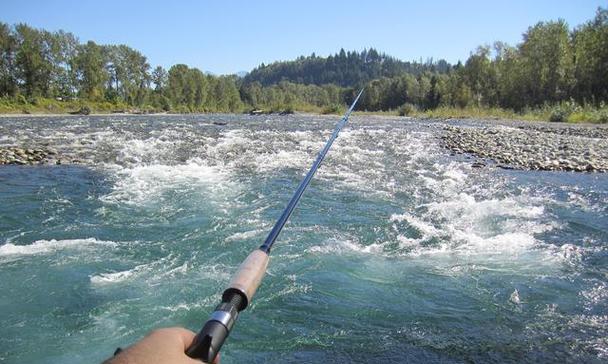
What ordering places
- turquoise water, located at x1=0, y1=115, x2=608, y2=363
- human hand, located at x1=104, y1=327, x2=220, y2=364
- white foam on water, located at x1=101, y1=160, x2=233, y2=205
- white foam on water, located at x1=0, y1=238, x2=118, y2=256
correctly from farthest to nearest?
white foam on water, located at x1=101, y1=160, x2=233, y2=205 → white foam on water, located at x1=0, y1=238, x2=118, y2=256 → turquoise water, located at x1=0, y1=115, x2=608, y2=363 → human hand, located at x1=104, y1=327, x2=220, y2=364

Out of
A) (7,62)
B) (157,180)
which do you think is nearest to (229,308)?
(157,180)

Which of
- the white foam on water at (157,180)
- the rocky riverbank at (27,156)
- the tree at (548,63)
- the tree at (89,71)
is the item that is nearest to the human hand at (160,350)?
the white foam on water at (157,180)

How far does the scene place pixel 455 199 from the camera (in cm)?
1138

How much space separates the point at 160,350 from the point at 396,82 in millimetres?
128324

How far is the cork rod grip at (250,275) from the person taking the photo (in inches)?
71.7

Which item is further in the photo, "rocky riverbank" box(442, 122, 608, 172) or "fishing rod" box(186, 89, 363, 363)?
"rocky riverbank" box(442, 122, 608, 172)

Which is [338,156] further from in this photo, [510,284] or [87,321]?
[87,321]

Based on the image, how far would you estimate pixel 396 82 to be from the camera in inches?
4877

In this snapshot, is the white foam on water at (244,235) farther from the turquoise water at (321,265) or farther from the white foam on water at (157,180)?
the white foam on water at (157,180)

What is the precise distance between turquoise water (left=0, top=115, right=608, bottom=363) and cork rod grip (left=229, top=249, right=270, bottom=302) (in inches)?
109

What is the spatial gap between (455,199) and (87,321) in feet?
29.2

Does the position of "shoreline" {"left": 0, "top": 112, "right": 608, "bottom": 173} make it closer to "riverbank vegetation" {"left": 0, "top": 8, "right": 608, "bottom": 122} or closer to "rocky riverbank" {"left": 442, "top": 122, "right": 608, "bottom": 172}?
"rocky riverbank" {"left": 442, "top": 122, "right": 608, "bottom": 172}

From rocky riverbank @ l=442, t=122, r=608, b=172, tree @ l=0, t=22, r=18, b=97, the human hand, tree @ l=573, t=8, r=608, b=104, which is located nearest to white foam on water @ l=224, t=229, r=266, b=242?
the human hand

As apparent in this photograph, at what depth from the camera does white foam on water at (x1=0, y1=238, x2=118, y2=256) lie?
7.36 meters
